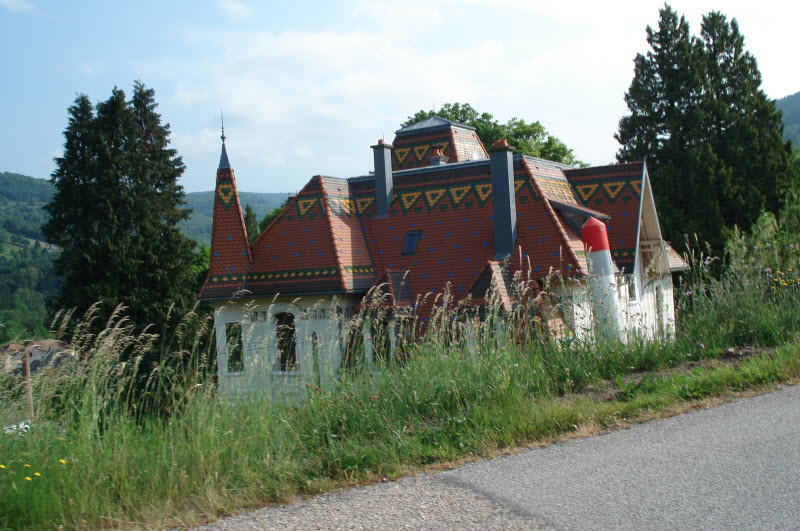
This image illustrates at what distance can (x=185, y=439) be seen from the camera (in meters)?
5.80

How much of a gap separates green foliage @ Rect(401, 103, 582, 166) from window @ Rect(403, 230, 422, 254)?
1002 inches

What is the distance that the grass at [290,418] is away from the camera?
5023mm

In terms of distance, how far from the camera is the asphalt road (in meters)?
4.57

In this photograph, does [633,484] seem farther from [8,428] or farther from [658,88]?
[658,88]

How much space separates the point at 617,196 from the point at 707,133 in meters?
19.9

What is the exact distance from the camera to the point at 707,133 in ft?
134

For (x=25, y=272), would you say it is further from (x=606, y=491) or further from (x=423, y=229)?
(x=606, y=491)

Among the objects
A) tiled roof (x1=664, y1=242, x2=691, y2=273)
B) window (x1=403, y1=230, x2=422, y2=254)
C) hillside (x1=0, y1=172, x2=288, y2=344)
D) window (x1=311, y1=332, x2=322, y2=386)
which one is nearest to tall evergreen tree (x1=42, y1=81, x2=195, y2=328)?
hillside (x1=0, y1=172, x2=288, y2=344)

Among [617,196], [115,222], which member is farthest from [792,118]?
[115,222]

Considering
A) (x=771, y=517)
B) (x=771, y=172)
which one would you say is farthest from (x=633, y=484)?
(x=771, y=172)

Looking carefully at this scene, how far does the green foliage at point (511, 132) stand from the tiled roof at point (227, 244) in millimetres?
26092

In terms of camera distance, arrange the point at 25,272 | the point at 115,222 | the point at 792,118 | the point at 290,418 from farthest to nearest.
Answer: the point at 792,118 < the point at 25,272 < the point at 115,222 < the point at 290,418

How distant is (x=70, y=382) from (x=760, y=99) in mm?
42754

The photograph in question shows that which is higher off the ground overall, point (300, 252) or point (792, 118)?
point (792, 118)
